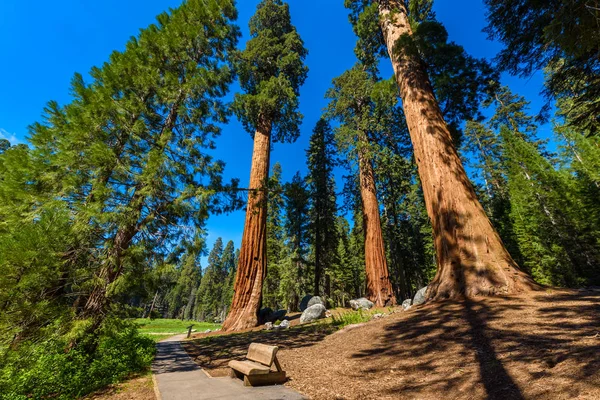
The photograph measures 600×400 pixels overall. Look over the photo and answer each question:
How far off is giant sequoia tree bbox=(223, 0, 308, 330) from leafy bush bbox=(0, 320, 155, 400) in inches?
201

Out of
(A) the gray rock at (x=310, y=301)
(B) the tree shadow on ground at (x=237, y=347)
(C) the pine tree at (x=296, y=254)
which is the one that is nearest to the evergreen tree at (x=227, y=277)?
(C) the pine tree at (x=296, y=254)

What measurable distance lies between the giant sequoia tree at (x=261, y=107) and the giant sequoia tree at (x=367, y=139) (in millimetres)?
3103

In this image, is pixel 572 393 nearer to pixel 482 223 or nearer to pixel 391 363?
pixel 391 363

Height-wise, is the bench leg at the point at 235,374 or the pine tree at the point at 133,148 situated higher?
the pine tree at the point at 133,148

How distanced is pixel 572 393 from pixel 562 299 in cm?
312

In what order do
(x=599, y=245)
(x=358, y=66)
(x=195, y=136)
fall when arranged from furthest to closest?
(x=599, y=245), (x=358, y=66), (x=195, y=136)

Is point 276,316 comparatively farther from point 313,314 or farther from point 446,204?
point 446,204

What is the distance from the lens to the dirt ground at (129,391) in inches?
136

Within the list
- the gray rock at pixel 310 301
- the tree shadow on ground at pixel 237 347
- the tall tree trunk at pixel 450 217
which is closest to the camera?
the tall tree trunk at pixel 450 217

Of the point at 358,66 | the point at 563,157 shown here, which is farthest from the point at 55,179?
the point at 563,157

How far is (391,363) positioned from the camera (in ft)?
11.9

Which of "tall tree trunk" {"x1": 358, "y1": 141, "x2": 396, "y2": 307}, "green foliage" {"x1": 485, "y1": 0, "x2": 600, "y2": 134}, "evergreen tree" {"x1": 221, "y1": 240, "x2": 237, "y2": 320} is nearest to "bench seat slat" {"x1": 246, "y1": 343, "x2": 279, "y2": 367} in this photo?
"green foliage" {"x1": 485, "y1": 0, "x2": 600, "y2": 134}

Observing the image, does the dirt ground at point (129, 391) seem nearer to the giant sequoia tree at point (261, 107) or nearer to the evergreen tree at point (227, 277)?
the giant sequoia tree at point (261, 107)

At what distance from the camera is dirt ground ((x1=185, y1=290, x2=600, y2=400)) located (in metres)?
2.33
